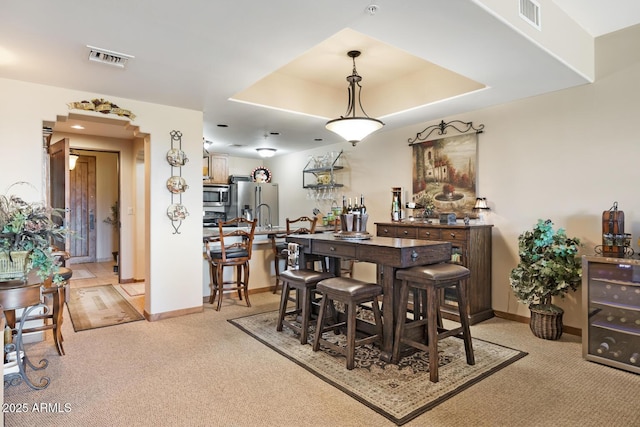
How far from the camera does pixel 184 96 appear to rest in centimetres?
372

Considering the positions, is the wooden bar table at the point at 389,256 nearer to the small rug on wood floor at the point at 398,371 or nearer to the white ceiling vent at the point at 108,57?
the small rug on wood floor at the point at 398,371

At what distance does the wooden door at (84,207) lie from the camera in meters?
7.75

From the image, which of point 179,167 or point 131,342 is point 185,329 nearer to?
point 131,342

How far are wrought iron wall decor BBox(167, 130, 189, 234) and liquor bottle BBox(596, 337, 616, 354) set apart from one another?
4.16 meters

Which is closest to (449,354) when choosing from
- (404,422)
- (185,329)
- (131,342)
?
(404,422)

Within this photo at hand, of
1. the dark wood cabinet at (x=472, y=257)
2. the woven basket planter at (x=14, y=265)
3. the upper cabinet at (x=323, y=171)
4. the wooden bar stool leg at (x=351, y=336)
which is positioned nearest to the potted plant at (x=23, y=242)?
the woven basket planter at (x=14, y=265)

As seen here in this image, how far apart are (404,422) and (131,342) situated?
2.58 meters

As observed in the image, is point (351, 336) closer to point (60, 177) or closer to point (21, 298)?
point (21, 298)

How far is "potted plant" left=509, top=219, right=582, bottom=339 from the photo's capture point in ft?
10.8

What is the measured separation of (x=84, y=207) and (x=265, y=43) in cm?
718

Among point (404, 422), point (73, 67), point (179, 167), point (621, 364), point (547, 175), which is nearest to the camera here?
point (404, 422)

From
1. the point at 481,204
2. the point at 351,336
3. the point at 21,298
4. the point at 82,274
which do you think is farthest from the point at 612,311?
the point at 82,274

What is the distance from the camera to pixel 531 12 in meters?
2.57

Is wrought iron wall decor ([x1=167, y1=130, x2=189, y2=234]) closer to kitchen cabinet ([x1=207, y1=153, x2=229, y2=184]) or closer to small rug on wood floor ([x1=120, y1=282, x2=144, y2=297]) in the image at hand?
small rug on wood floor ([x1=120, y1=282, x2=144, y2=297])
